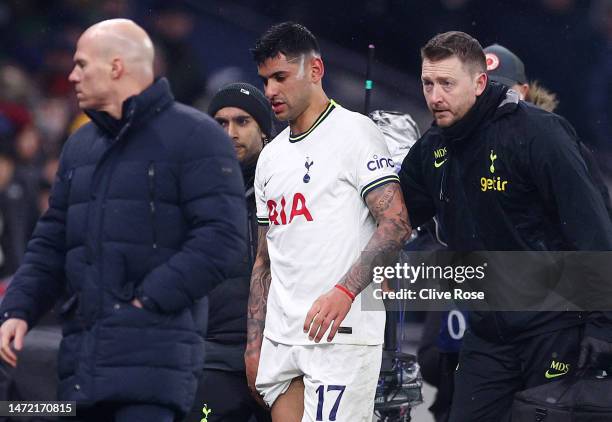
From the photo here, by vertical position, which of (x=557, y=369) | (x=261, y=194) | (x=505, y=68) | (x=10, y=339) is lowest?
(x=10, y=339)

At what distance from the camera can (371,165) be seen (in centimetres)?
478

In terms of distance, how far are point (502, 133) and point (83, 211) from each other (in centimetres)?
163

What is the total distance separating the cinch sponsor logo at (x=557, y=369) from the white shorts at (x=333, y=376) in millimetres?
645

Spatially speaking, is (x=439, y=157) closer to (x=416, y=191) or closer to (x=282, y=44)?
(x=416, y=191)

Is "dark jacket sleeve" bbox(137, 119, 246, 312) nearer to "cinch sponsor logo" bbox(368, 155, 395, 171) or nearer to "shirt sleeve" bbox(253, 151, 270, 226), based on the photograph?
"cinch sponsor logo" bbox(368, 155, 395, 171)

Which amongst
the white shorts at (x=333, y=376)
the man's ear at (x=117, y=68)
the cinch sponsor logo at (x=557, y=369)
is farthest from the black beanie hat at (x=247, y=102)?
the cinch sponsor logo at (x=557, y=369)

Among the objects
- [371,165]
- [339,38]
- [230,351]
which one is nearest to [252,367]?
[230,351]

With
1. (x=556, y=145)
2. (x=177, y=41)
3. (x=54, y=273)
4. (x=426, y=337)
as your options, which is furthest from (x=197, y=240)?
(x=177, y=41)

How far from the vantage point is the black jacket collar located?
4.11 meters

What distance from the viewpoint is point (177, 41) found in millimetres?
10406

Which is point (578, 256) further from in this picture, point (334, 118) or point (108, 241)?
point (108, 241)

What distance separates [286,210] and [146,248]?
95 cm

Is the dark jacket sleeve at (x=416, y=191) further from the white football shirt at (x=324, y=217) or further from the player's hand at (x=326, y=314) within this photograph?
the player's hand at (x=326, y=314)

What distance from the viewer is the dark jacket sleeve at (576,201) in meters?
4.61
